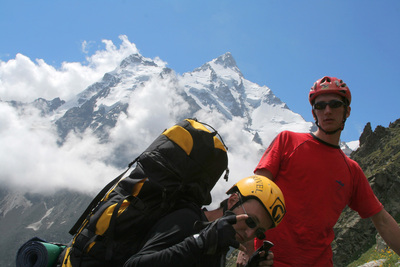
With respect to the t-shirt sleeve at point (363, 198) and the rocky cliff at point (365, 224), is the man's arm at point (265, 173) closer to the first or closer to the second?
the t-shirt sleeve at point (363, 198)

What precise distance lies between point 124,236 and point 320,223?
10.2 ft

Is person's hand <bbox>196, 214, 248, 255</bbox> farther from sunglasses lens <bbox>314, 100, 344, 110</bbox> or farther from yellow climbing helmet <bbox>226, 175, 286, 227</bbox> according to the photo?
sunglasses lens <bbox>314, 100, 344, 110</bbox>

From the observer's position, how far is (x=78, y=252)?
3.74 metres

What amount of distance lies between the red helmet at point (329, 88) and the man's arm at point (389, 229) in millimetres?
2121

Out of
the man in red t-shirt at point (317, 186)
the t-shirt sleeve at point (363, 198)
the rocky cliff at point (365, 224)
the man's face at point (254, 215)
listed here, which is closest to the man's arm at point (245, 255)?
the man in red t-shirt at point (317, 186)

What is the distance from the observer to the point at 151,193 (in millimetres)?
3703

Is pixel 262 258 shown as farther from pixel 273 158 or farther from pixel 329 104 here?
pixel 329 104

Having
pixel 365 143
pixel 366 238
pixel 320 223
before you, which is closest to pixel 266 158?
pixel 320 223

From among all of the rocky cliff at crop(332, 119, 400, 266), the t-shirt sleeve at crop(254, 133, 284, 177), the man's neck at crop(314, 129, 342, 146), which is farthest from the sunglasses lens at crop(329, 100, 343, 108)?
the rocky cliff at crop(332, 119, 400, 266)

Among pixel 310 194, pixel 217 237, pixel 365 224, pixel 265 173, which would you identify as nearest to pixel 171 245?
pixel 217 237

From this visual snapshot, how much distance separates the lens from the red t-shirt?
4.93 metres

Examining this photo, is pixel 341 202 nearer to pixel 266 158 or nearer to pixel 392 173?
pixel 266 158

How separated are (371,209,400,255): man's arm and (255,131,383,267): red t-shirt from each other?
0.51ft

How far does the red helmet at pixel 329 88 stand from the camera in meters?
5.64
